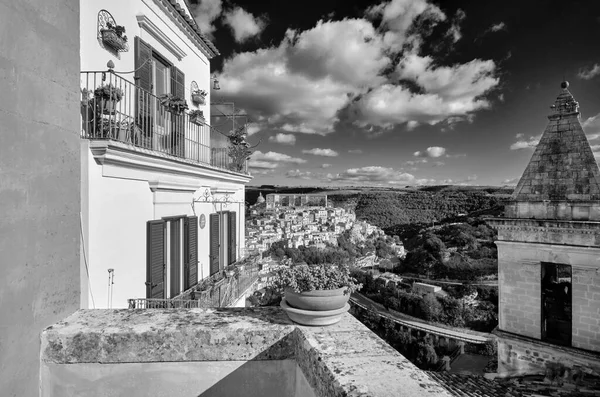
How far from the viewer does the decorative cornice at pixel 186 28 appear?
277 inches

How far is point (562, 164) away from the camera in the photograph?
8461mm

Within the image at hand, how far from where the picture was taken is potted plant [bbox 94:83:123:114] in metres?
4.46

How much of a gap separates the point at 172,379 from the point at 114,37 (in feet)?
16.0

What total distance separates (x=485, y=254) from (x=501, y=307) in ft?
228

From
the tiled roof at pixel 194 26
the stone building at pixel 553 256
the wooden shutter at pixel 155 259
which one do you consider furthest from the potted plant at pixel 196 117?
the stone building at pixel 553 256

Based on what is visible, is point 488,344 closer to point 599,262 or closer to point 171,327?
point 599,262

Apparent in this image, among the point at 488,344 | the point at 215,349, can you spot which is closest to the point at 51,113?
the point at 215,349

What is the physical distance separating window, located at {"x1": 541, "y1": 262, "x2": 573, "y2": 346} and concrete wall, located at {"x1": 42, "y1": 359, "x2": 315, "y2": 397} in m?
8.66

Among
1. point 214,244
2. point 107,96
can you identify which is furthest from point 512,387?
point 107,96

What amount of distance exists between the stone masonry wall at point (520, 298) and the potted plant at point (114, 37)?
9445 mm

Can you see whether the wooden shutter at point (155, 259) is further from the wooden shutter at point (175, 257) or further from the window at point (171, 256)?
the wooden shutter at point (175, 257)

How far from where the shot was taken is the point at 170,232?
600 centimetres

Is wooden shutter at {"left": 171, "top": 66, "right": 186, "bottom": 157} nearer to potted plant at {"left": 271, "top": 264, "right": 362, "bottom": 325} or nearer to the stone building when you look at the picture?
potted plant at {"left": 271, "top": 264, "right": 362, "bottom": 325}

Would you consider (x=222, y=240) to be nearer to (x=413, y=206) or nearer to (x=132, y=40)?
(x=132, y=40)
